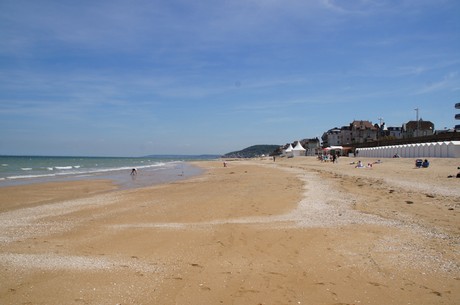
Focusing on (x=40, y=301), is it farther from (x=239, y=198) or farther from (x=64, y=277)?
(x=239, y=198)

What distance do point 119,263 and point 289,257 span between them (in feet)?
10.3

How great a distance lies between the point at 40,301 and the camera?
16.0 feet

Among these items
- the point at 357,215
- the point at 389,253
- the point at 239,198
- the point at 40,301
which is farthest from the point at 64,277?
the point at 239,198

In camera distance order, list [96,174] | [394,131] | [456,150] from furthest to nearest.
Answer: [394,131]
[96,174]
[456,150]

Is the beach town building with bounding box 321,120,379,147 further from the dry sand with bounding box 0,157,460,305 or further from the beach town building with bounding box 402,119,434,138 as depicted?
the dry sand with bounding box 0,157,460,305

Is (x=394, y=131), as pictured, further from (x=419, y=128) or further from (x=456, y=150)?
(x=456, y=150)

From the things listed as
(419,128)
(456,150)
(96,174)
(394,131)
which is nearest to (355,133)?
(394,131)

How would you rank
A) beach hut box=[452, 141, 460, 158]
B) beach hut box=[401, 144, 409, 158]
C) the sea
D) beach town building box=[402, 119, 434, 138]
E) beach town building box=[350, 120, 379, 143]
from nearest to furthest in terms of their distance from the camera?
the sea < beach hut box=[452, 141, 460, 158] < beach hut box=[401, 144, 409, 158] < beach town building box=[402, 119, 434, 138] < beach town building box=[350, 120, 379, 143]

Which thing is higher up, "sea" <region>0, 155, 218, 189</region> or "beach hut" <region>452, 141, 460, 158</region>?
"beach hut" <region>452, 141, 460, 158</region>

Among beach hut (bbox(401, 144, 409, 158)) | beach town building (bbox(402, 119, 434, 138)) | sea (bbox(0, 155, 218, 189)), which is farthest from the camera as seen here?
beach town building (bbox(402, 119, 434, 138))

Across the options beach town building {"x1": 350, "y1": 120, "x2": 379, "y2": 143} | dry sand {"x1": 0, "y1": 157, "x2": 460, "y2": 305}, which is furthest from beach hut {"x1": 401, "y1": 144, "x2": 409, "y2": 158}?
beach town building {"x1": 350, "y1": 120, "x2": 379, "y2": 143}

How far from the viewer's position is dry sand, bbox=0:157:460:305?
16.3 ft

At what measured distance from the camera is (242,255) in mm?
6734

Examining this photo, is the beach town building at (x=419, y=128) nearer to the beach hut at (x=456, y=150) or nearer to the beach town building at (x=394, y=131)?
the beach town building at (x=394, y=131)
